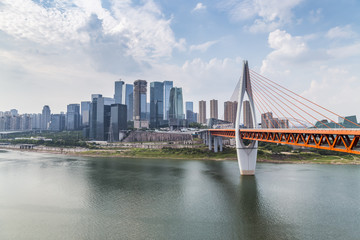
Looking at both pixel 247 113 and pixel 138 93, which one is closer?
pixel 247 113

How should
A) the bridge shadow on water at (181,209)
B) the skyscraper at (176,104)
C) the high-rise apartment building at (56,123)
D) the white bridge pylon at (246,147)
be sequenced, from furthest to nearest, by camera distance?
the high-rise apartment building at (56,123) → the skyscraper at (176,104) → the white bridge pylon at (246,147) → the bridge shadow on water at (181,209)

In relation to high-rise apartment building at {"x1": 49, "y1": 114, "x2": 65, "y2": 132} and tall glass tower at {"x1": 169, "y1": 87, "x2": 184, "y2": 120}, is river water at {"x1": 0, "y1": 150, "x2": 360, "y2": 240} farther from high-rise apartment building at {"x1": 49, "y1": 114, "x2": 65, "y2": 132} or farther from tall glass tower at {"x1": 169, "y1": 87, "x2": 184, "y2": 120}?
high-rise apartment building at {"x1": 49, "y1": 114, "x2": 65, "y2": 132}

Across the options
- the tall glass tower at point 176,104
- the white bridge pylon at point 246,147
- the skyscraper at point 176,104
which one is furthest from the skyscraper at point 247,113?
the white bridge pylon at point 246,147

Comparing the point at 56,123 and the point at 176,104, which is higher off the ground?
the point at 176,104

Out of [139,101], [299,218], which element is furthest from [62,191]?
[139,101]

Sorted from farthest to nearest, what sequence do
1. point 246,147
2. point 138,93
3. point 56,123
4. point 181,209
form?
point 138,93 → point 56,123 → point 246,147 → point 181,209

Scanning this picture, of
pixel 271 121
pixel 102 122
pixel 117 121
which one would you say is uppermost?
pixel 117 121

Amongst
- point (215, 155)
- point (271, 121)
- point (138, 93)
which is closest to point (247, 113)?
point (271, 121)

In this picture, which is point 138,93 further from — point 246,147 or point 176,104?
point 246,147

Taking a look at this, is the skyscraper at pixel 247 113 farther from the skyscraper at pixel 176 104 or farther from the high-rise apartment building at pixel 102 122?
the high-rise apartment building at pixel 102 122
